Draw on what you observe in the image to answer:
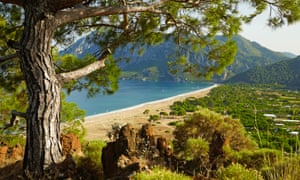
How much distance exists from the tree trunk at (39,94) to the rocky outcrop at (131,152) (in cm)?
59

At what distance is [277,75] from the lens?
10156 centimetres

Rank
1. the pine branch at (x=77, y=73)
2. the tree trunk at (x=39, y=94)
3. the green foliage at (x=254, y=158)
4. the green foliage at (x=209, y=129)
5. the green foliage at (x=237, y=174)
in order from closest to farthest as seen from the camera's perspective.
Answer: the green foliage at (x=237, y=174)
the tree trunk at (x=39, y=94)
the pine branch at (x=77, y=73)
the green foliage at (x=254, y=158)
the green foliage at (x=209, y=129)

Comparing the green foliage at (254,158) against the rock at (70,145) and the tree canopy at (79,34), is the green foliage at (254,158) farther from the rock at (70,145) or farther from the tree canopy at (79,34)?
the rock at (70,145)

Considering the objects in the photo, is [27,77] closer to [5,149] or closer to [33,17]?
[33,17]

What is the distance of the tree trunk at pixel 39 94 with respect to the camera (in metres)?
2.99

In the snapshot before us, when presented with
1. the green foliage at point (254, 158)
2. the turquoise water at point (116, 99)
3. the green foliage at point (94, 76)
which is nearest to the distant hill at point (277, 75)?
the turquoise water at point (116, 99)

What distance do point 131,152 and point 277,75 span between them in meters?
109

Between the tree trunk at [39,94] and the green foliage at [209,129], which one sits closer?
the tree trunk at [39,94]

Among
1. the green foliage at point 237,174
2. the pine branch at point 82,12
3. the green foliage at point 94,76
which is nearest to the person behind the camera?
the green foliage at point 237,174

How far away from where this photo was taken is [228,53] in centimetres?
479

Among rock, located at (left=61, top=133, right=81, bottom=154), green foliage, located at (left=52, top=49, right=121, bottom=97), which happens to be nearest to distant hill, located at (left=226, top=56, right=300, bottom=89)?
green foliage, located at (left=52, top=49, right=121, bottom=97)

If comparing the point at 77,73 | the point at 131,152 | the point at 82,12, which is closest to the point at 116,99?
the point at 77,73

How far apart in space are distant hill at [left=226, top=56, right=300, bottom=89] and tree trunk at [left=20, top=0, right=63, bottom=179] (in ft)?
301

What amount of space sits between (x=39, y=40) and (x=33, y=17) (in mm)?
263
